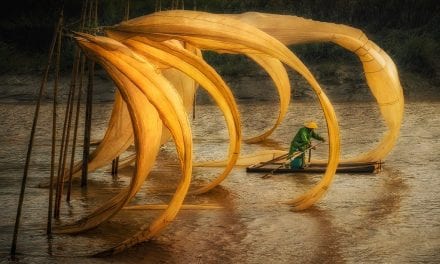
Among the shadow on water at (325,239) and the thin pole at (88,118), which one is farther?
the thin pole at (88,118)

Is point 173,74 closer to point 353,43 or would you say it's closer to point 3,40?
point 353,43

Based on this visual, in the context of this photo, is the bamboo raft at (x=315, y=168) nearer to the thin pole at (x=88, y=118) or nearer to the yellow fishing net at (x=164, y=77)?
the yellow fishing net at (x=164, y=77)

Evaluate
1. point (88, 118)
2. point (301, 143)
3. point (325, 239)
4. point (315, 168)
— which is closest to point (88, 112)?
point (88, 118)

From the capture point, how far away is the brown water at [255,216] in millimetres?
11828

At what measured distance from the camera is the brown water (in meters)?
11.8

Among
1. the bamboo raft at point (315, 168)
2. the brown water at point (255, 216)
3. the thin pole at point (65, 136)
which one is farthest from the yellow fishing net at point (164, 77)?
the bamboo raft at point (315, 168)

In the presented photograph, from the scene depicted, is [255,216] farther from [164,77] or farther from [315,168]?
[315,168]

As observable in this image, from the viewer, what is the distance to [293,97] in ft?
98.8

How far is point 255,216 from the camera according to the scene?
14.0m

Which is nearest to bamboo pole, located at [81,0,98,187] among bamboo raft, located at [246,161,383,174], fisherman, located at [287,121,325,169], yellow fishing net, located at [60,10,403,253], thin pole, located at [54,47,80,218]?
thin pole, located at [54,47,80,218]

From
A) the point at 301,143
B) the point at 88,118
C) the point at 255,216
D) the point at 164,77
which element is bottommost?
the point at 255,216

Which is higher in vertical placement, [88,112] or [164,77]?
[164,77]

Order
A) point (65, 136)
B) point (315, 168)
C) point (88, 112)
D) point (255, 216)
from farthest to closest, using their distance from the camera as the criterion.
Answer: point (315, 168) < point (88, 112) < point (255, 216) < point (65, 136)

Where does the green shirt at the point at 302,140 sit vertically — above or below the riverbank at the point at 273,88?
above
